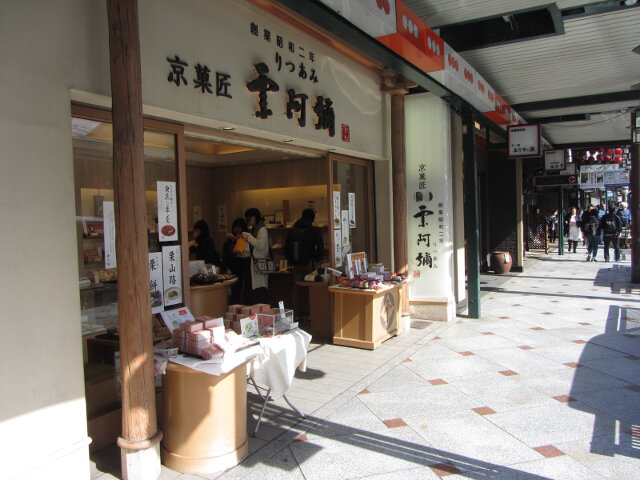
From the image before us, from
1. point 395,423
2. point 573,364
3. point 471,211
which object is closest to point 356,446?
point 395,423

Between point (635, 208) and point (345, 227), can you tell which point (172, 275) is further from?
point (635, 208)

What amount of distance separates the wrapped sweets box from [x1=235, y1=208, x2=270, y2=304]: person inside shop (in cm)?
297

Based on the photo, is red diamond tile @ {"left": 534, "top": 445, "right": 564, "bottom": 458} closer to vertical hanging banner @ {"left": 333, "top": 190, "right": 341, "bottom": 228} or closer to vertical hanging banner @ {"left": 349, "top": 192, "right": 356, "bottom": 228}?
vertical hanging banner @ {"left": 333, "top": 190, "right": 341, "bottom": 228}

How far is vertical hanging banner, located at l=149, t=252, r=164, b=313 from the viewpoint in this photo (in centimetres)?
402

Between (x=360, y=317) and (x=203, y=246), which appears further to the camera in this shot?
(x=203, y=246)

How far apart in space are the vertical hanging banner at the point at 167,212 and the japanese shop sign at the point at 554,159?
12.7 m

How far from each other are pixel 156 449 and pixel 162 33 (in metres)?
2.90

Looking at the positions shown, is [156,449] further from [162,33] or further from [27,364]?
[162,33]

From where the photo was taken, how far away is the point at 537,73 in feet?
25.1

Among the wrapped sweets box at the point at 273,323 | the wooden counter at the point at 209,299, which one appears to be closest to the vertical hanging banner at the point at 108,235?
the wrapped sweets box at the point at 273,323

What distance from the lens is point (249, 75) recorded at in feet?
14.4

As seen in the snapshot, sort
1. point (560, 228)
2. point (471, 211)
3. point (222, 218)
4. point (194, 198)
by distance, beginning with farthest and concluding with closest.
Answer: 1. point (560, 228)
2. point (222, 218)
3. point (194, 198)
4. point (471, 211)

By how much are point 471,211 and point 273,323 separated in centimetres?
466

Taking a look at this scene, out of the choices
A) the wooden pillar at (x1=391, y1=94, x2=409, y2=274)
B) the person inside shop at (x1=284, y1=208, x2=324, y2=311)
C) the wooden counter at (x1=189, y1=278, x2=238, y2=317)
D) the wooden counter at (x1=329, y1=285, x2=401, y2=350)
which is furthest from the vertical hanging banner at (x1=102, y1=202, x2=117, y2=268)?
the wooden pillar at (x1=391, y1=94, x2=409, y2=274)
